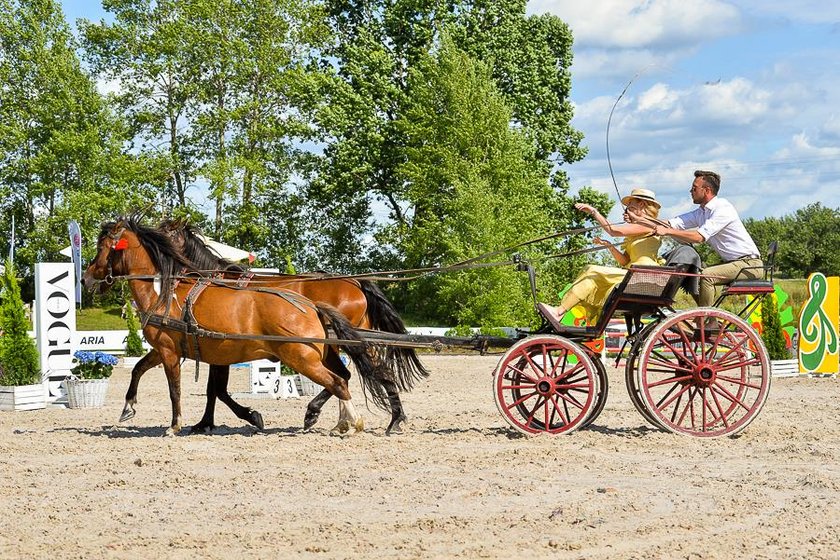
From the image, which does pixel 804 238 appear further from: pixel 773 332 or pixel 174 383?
pixel 174 383

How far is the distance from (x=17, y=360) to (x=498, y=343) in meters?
7.49

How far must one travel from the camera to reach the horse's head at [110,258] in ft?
32.6

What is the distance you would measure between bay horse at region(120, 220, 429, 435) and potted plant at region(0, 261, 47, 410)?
152 inches

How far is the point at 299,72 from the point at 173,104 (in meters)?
5.23

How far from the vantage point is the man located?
845cm

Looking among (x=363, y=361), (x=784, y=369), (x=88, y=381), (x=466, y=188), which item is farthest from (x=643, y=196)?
(x=466, y=188)

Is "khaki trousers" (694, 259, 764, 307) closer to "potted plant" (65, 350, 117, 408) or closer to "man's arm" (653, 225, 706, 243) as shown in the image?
"man's arm" (653, 225, 706, 243)

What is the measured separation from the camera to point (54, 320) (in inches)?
539

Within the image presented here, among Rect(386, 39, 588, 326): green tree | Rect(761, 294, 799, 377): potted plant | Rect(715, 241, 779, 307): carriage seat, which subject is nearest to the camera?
Rect(715, 241, 779, 307): carriage seat

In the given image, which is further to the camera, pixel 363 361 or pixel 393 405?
pixel 393 405

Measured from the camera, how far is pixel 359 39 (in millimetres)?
37625

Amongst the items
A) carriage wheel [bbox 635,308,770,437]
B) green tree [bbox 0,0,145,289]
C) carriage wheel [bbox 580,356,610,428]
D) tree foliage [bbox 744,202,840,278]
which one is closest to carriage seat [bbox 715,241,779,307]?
carriage wheel [bbox 635,308,770,437]

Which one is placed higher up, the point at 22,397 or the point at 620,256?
the point at 620,256

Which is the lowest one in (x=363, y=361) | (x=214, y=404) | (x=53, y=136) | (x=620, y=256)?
(x=214, y=404)
